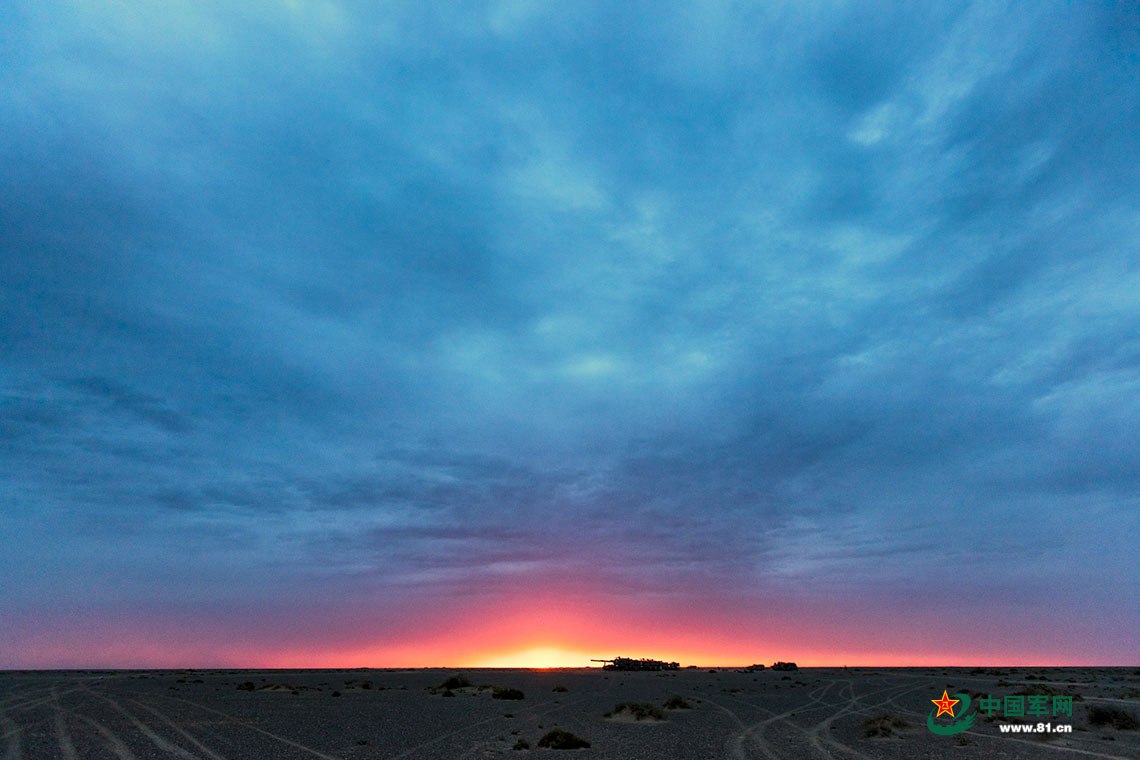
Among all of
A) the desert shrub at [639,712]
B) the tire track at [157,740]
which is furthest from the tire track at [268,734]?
the desert shrub at [639,712]

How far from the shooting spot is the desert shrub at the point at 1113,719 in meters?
42.3

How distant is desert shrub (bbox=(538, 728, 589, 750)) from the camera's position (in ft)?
115

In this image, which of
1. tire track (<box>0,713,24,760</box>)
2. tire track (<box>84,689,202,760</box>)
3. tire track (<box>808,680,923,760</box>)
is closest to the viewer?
tire track (<box>0,713,24,760</box>)

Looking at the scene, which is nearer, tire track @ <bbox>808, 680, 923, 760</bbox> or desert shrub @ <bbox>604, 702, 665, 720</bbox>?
tire track @ <bbox>808, 680, 923, 760</bbox>

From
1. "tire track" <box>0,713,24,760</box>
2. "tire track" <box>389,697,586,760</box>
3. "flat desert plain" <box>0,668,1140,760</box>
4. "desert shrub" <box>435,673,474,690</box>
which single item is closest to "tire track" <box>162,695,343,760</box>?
"flat desert plain" <box>0,668,1140,760</box>

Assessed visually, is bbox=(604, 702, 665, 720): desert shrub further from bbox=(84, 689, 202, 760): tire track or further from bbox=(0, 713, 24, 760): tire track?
bbox=(0, 713, 24, 760): tire track

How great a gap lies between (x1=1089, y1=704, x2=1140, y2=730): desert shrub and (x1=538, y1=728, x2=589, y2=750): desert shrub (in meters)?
33.2

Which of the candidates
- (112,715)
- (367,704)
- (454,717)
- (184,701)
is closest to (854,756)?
(454,717)

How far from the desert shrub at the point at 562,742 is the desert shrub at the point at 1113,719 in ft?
109

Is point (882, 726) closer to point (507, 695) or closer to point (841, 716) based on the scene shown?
point (841, 716)

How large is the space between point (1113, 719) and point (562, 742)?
35095 millimetres

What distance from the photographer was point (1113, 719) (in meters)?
43.1

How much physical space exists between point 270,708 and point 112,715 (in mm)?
10986

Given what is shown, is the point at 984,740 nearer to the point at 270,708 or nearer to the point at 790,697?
the point at 790,697
